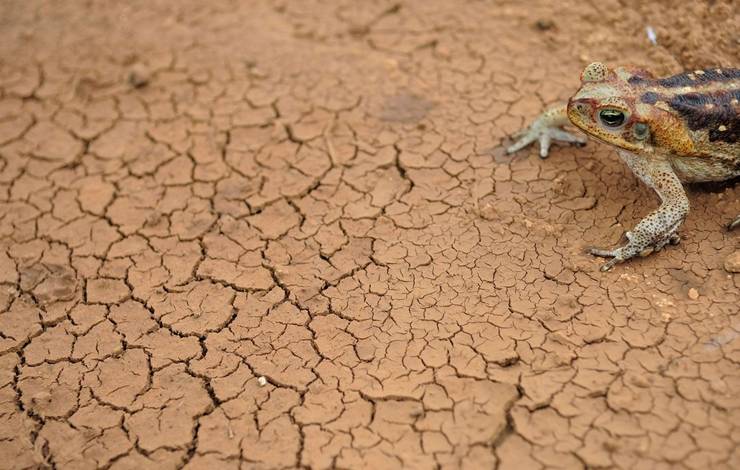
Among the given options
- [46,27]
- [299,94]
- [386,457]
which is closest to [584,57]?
[299,94]

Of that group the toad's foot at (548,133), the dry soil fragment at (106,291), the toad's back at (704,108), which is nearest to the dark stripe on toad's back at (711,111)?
the toad's back at (704,108)

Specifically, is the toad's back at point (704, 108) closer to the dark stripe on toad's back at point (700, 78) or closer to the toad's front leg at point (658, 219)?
the dark stripe on toad's back at point (700, 78)

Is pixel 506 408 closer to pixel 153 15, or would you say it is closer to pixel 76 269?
pixel 76 269

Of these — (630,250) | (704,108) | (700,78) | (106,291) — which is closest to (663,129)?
(704,108)

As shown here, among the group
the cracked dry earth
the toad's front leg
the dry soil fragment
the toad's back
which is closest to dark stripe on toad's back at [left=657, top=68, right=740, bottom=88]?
the toad's back

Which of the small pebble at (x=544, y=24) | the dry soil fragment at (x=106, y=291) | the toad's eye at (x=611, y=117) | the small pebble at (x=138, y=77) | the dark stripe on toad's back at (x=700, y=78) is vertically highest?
the dark stripe on toad's back at (x=700, y=78)

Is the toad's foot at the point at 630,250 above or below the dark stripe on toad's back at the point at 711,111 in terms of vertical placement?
below

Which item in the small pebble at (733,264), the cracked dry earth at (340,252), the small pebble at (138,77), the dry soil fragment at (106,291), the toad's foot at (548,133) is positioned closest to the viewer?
the cracked dry earth at (340,252)
